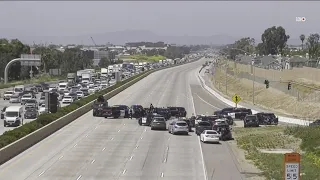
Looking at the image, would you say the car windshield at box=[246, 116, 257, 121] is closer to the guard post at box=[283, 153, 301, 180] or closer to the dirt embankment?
the dirt embankment

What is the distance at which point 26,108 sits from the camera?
71.4 meters

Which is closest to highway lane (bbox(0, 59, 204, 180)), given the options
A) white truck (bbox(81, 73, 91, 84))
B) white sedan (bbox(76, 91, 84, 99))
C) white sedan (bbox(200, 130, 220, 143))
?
white sedan (bbox(200, 130, 220, 143))

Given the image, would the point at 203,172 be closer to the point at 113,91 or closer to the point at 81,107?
the point at 81,107

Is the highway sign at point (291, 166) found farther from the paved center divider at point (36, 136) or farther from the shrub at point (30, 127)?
the shrub at point (30, 127)

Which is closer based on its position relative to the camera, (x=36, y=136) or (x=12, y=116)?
(x=36, y=136)

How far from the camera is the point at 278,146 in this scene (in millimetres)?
47062

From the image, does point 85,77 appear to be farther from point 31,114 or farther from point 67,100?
point 31,114

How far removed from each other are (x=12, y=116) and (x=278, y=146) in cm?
2786

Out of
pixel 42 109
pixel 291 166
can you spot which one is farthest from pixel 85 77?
pixel 291 166

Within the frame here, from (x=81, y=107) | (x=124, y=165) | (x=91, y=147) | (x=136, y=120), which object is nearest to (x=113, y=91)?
(x=81, y=107)

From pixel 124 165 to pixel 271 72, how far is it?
338ft

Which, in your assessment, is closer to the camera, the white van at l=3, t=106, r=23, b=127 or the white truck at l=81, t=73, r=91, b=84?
the white van at l=3, t=106, r=23, b=127

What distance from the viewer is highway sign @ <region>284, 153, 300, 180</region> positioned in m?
19.7

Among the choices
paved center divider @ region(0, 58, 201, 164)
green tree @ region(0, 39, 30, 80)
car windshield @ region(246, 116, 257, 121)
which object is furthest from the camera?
green tree @ region(0, 39, 30, 80)
